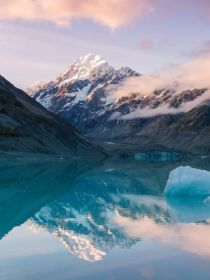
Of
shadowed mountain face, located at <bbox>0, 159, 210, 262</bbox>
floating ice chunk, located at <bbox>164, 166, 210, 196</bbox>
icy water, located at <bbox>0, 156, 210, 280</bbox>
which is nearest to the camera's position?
icy water, located at <bbox>0, 156, 210, 280</bbox>

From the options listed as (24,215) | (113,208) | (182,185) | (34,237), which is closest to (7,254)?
(34,237)

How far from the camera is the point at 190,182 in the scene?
48.9 meters

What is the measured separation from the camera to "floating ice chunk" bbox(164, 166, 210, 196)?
48400 mm

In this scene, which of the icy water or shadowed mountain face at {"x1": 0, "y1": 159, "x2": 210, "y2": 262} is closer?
the icy water

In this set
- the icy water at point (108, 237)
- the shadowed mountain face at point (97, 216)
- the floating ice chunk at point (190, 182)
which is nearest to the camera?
the icy water at point (108, 237)

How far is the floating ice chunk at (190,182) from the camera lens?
4840cm

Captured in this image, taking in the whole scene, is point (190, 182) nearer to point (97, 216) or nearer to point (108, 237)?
point (97, 216)

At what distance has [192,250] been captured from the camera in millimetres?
24516

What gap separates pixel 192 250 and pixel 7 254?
32.5ft

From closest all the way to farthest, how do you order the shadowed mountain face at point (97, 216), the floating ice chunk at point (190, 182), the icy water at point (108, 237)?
the icy water at point (108, 237), the shadowed mountain face at point (97, 216), the floating ice chunk at point (190, 182)

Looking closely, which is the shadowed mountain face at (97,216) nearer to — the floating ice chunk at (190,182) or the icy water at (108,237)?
the icy water at (108,237)

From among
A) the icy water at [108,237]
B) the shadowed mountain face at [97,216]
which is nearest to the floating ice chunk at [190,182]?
the icy water at [108,237]

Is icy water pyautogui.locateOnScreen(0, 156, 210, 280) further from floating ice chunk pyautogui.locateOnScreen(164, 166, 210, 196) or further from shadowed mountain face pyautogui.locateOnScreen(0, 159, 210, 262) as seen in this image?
floating ice chunk pyautogui.locateOnScreen(164, 166, 210, 196)

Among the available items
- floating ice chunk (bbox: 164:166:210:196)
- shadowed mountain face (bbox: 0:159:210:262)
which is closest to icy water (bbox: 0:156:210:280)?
shadowed mountain face (bbox: 0:159:210:262)
